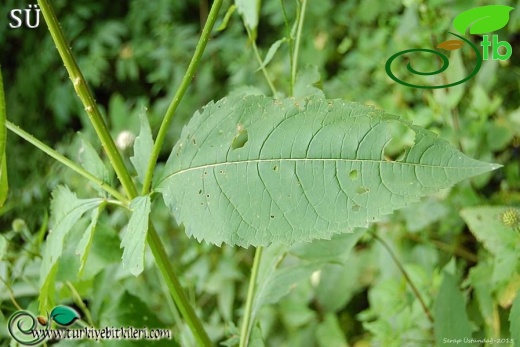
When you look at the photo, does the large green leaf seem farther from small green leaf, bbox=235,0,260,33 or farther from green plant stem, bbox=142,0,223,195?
small green leaf, bbox=235,0,260,33

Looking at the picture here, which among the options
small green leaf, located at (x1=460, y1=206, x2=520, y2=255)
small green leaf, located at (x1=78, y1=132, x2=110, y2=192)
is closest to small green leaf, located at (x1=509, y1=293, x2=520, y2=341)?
small green leaf, located at (x1=460, y1=206, x2=520, y2=255)

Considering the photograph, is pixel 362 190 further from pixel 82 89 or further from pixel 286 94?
pixel 286 94

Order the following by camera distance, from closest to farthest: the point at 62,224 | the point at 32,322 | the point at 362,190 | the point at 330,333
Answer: the point at 362,190
the point at 62,224
the point at 32,322
the point at 330,333

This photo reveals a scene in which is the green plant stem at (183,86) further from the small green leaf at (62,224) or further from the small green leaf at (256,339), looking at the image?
the small green leaf at (256,339)

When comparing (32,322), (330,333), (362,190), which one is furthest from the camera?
(330,333)

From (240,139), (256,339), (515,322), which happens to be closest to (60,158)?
(240,139)
